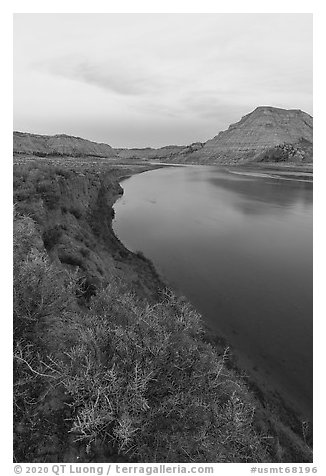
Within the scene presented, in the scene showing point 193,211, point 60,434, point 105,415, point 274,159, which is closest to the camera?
point 105,415

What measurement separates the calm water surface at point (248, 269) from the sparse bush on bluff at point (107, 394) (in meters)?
4.80

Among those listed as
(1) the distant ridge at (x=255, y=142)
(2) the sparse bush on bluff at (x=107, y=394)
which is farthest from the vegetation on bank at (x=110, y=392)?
(1) the distant ridge at (x=255, y=142)

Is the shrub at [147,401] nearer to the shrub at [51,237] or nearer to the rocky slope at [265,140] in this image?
the shrub at [51,237]

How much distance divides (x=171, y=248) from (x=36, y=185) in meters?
8.80

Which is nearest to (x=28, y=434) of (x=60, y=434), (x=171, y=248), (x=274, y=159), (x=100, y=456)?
(x=60, y=434)

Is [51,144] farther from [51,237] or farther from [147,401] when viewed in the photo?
[147,401]

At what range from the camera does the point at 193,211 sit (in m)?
29.7

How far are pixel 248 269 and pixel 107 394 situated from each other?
1283cm

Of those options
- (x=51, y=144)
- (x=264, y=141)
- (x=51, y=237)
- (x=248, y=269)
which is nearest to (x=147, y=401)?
(x=51, y=237)

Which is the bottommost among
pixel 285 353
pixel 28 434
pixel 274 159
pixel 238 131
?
pixel 285 353

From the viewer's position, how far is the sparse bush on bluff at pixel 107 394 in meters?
3.54

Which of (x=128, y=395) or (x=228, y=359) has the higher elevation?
(x=128, y=395)

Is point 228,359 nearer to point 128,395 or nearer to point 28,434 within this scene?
point 128,395

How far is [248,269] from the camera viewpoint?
15.3m
